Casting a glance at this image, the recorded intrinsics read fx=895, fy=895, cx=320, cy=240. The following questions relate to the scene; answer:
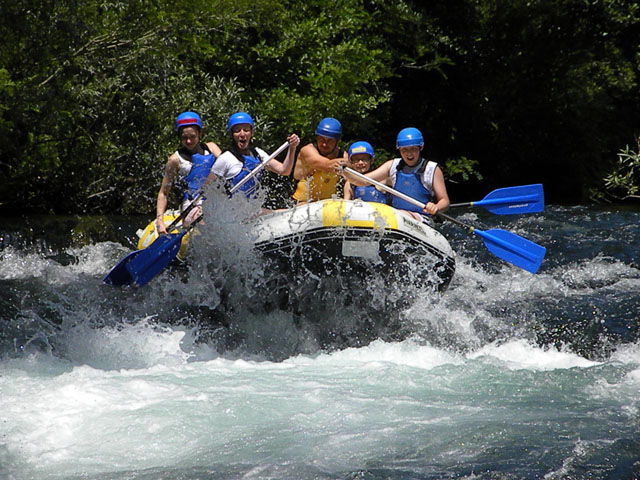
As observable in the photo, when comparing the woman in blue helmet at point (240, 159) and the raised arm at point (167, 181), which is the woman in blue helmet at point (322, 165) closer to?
the woman in blue helmet at point (240, 159)

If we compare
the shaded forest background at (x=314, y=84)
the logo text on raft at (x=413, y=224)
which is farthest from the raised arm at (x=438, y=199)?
the shaded forest background at (x=314, y=84)

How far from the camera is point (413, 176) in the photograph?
6918 millimetres

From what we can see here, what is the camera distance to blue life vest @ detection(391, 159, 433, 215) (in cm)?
692

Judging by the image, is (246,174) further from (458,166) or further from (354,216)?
(458,166)

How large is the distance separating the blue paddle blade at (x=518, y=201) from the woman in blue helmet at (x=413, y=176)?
0.42 m

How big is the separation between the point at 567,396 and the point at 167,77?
319 inches

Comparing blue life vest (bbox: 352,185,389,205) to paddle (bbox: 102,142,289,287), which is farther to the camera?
blue life vest (bbox: 352,185,389,205)

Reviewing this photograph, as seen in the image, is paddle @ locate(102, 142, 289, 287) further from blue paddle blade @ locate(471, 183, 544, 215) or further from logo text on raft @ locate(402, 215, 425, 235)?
blue paddle blade @ locate(471, 183, 544, 215)

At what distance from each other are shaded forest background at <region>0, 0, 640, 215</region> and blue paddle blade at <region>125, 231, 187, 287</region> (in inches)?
150

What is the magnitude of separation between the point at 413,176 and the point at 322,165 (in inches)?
29.7

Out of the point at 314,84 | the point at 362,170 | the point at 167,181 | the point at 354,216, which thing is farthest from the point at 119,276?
the point at 314,84

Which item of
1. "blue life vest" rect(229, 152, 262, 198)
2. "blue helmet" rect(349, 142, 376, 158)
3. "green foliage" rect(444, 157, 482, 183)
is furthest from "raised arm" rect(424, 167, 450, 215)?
"green foliage" rect(444, 157, 482, 183)

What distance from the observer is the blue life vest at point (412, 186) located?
6.92 metres

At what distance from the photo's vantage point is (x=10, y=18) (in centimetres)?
938
